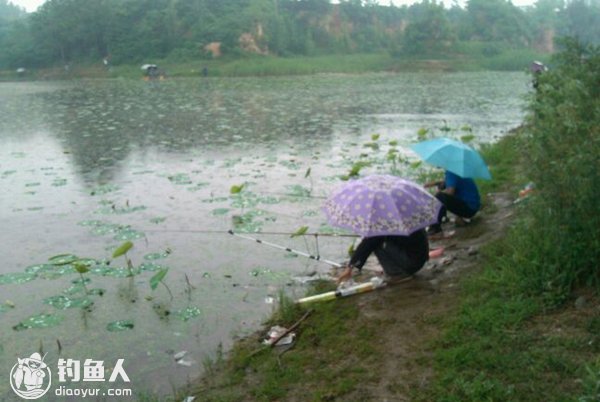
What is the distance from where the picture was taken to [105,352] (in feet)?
14.3

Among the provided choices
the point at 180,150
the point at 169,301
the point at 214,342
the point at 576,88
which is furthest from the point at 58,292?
the point at 180,150

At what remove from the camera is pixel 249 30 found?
60719 mm

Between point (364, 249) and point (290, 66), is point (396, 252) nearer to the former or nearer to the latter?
point (364, 249)

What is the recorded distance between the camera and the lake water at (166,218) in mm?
4621

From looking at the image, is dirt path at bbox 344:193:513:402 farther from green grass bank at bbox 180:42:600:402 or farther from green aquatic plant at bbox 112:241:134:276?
green aquatic plant at bbox 112:241:134:276

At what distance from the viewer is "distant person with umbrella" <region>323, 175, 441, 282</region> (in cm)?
435

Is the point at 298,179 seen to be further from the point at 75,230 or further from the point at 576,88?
the point at 576,88

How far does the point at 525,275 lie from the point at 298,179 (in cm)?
603

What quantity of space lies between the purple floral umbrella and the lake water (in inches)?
45.8

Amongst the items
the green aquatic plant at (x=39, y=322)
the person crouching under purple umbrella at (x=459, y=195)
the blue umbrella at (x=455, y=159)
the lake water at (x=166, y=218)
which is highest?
the blue umbrella at (x=455, y=159)

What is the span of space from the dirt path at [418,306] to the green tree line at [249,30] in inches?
2124

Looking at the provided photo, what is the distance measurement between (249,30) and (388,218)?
59683 mm

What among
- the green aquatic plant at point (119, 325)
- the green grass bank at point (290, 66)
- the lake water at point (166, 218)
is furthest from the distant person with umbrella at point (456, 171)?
the green grass bank at point (290, 66)

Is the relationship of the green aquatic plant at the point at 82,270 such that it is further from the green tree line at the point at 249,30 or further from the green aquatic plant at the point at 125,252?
the green tree line at the point at 249,30
